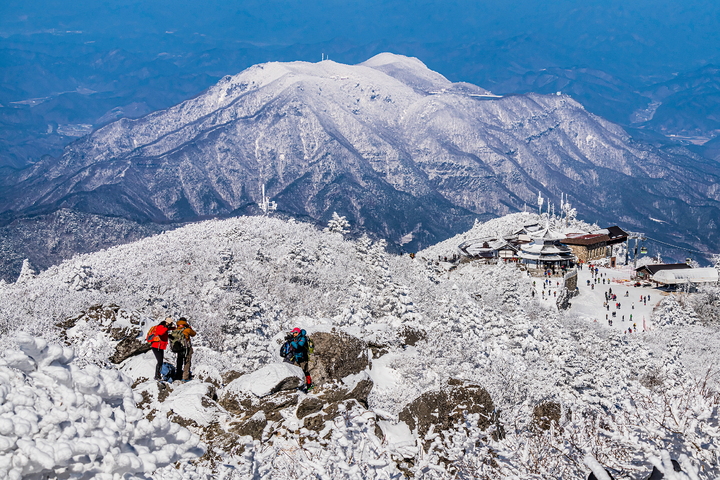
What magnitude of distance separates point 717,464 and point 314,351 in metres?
12.8

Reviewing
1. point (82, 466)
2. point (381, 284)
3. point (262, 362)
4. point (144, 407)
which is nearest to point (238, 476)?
point (82, 466)

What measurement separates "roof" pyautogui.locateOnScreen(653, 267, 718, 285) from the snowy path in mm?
2394

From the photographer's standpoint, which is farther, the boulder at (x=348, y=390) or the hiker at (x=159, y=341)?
the hiker at (x=159, y=341)

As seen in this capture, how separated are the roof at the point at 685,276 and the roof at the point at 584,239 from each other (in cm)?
1635

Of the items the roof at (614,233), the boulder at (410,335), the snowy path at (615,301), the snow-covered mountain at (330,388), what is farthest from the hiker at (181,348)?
the roof at (614,233)

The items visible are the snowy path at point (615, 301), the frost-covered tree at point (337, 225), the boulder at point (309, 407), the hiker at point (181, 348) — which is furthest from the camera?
the frost-covered tree at point (337, 225)

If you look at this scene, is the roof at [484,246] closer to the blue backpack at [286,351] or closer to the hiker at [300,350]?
the hiker at [300,350]

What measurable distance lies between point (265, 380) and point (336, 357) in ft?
12.1

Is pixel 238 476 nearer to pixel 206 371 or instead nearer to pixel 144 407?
pixel 144 407

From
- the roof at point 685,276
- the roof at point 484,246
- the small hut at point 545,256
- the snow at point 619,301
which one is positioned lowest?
the snow at point 619,301

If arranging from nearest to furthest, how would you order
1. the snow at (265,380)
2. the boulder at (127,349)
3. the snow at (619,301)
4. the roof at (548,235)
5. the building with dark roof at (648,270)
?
1. the snow at (265,380)
2. the boulder at (127,349)
3. the snow at (619,301)
4. the building with dark roof at (648,270)
5. the roof at (548,235)

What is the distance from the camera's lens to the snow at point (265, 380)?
15648 mm

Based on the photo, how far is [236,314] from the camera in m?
26.8

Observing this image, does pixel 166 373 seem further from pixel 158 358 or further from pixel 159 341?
pixel 159 341
